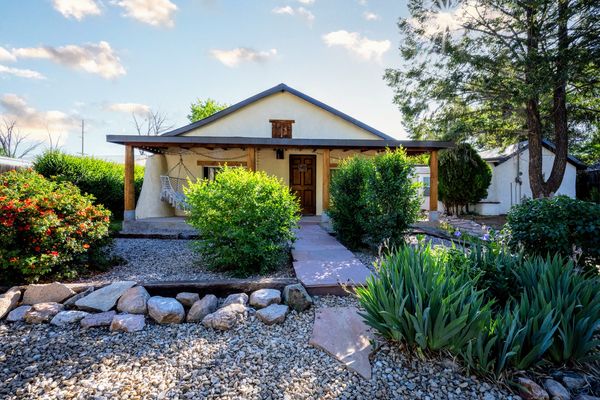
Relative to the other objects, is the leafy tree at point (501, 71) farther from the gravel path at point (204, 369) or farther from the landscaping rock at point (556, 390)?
the gravel path at point (204, 369)

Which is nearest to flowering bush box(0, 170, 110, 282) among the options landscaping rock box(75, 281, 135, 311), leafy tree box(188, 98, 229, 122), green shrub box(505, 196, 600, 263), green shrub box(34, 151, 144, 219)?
landscaping rock box(75, 281, 135, 311)

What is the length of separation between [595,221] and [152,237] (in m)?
8.21

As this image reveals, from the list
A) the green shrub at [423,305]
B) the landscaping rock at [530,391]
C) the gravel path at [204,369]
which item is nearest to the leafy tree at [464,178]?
the green shrub at [423,305]

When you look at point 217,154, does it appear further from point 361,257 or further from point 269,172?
point 361,257

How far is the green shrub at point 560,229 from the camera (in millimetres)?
3879

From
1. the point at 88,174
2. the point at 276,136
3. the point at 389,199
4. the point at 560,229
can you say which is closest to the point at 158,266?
the point at 389,199

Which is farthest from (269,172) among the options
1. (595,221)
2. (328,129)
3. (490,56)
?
(595,221)

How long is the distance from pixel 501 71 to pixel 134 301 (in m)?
11.8

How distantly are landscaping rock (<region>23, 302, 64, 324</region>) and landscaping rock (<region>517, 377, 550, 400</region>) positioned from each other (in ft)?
13.8

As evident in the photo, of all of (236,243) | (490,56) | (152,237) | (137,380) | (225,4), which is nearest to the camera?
(137,380)

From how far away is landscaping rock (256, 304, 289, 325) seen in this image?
3.23m

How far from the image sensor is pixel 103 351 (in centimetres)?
281

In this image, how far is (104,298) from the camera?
358 centimetres

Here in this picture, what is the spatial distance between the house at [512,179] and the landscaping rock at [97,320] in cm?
1457
